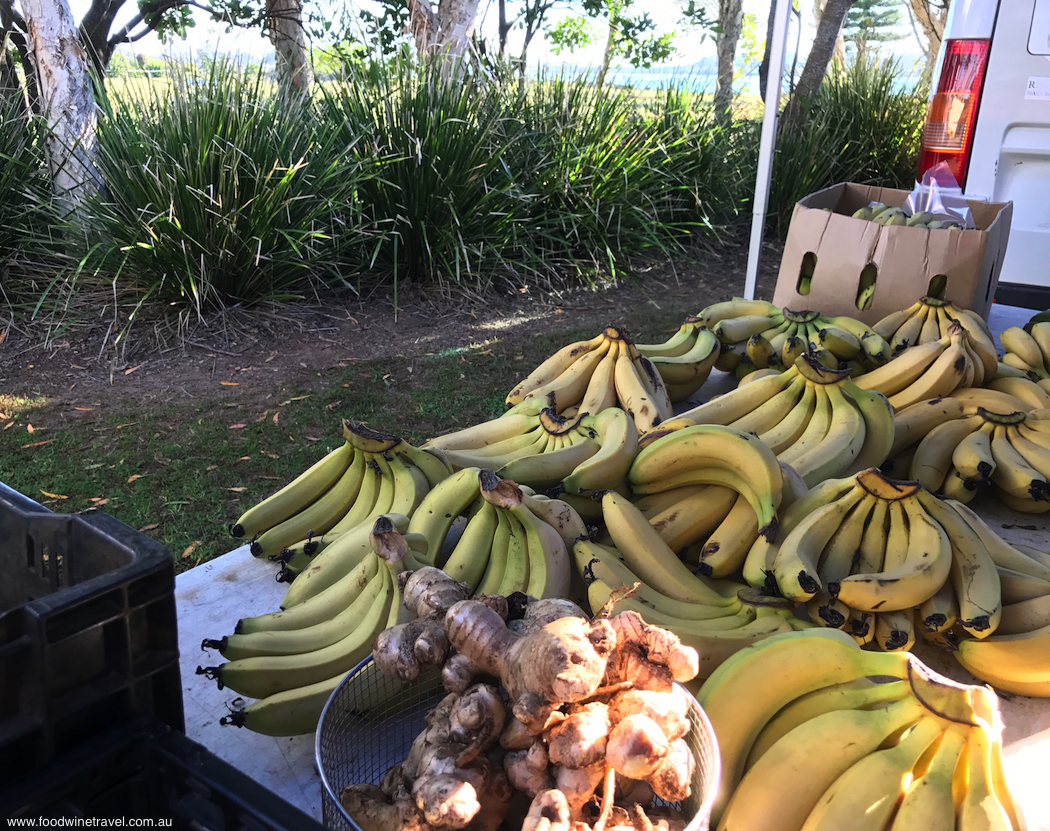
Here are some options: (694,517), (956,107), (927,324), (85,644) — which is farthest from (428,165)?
(85,644)

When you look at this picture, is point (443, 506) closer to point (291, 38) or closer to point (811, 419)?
point (811, 419)

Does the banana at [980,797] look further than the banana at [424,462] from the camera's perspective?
No

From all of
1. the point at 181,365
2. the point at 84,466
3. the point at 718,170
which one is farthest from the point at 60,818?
the point at 718,170

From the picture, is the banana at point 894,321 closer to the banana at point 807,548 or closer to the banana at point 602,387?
the banana at point 602,387

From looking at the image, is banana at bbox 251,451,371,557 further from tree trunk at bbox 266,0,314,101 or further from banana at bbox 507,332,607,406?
tree trunk at bbox 266,0,314,101

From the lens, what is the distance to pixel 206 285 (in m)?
4.51

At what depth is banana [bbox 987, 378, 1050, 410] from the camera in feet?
7.36

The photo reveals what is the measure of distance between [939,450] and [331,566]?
148 cm

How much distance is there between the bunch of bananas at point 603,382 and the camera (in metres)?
2.15

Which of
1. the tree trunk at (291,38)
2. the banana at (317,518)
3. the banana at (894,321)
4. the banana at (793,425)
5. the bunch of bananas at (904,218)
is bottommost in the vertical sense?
the banana at (317,518)

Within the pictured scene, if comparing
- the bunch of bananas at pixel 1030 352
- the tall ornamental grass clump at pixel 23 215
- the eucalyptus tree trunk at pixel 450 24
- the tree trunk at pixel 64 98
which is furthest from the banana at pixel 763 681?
the eucalyptus tree trunk at pixel 450 24

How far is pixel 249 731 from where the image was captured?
52.2 inches

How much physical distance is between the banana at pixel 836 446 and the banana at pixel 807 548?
239mm

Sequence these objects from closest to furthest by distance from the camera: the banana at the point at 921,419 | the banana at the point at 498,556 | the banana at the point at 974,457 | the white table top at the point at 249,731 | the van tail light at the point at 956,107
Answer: the white table top at the point at 249,731, the banana at the point at 498,556, the banana at the point at 974,457, the banana at the point at 921,419, the van tail light at the point at 956,107
